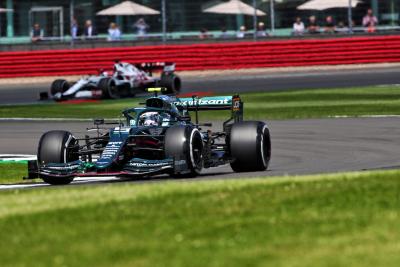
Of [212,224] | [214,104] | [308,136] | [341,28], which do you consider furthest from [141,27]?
[212,224]

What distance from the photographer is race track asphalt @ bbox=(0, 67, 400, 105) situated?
4328 cm

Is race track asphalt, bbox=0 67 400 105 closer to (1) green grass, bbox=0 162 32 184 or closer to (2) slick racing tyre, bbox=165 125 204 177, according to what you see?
(1) green grass, bbox=0 162 32 184

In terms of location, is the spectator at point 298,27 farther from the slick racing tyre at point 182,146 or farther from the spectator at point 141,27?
the slick racing tyre at point 182,146

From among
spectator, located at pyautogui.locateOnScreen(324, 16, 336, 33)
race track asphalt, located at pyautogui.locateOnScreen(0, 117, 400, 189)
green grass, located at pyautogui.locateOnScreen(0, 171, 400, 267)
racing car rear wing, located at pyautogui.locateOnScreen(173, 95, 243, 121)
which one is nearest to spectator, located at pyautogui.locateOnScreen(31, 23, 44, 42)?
spectator, located at pyautogui.locateOnScreen(324, 16, 336, 33)

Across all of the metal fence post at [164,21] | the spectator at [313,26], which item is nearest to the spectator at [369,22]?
the spectator at [313,26]

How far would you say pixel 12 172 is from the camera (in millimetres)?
22234

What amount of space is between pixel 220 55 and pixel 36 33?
8.70m

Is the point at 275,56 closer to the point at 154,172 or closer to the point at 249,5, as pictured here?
the point at 249,5

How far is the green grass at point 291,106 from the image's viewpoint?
109 ft

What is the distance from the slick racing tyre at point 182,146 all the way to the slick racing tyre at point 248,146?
3.98 ft

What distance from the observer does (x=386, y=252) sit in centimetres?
920

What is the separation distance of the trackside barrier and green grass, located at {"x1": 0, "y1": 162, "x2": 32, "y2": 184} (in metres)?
25.5

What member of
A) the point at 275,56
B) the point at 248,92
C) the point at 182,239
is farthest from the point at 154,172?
the point at 275,56

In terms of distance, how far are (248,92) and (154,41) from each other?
10.8 meters
